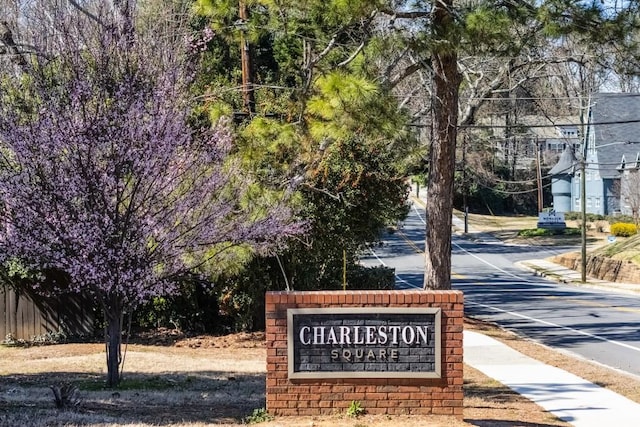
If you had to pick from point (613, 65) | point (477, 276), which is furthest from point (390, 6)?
point (477, 276)

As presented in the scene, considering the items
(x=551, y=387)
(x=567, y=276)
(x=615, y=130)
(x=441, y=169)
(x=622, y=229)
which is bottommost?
(x=567, y=276)

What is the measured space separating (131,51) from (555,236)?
5049cm

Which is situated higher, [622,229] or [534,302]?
[622,229]

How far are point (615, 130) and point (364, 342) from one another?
2261 inches

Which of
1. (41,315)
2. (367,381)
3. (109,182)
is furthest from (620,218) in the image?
(367,381)

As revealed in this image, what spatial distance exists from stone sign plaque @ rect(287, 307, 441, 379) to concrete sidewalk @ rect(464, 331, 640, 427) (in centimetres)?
202

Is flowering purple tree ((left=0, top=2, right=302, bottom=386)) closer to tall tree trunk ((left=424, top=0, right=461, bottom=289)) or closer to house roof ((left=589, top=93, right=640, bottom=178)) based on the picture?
tall tree trunk ((left=424, top=0, right=461, bottom=289))

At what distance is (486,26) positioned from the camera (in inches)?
434

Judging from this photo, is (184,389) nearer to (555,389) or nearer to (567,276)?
(555,389)

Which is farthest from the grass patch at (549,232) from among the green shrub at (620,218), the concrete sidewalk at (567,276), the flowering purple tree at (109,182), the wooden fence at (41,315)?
the flowering purple tree at (109,182)

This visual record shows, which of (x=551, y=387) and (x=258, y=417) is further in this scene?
(x=551, y=387)

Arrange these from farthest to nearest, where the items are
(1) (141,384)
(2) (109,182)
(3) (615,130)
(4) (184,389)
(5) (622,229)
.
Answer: (3) (615,130) → (5) (622,229) → (1) (141,384) → (4) (184,389) → (2) (109,182)

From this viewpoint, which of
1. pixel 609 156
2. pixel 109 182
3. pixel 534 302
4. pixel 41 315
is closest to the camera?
pixel 109 182

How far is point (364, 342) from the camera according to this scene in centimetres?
878
